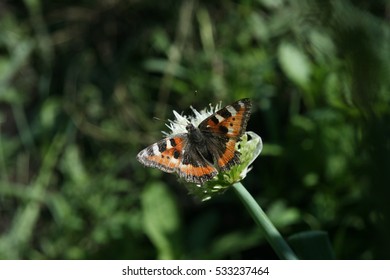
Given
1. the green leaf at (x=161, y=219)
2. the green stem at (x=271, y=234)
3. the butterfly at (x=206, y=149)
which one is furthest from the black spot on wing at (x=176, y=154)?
the green leaf at (x=161, y=219)

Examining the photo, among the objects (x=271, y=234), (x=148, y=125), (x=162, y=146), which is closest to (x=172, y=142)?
(x=162, y=146)

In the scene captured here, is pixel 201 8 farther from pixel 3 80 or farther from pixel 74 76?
pixel 3 80

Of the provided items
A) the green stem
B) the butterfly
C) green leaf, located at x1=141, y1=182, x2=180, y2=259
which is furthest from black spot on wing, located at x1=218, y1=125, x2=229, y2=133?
green leaf, located at x1=141, y1=182, x2=180, y2=259

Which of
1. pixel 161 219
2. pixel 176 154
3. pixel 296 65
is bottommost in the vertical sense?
pixel 161 219

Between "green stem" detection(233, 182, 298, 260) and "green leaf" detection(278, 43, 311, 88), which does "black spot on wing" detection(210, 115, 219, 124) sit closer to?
"green stem" detection(233, 182, 298, 260)

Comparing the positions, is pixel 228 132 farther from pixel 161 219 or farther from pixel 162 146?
pixel 161 219

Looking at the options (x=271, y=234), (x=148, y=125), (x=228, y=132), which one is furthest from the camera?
(x=148, y=125)
